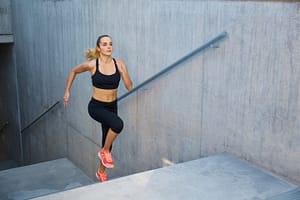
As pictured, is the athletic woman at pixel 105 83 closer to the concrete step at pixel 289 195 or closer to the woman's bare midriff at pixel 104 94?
the woman's bare midriff at pixel 104 94

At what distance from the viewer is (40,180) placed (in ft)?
18.0

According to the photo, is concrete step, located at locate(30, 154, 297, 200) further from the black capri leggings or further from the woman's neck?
the woman's neck

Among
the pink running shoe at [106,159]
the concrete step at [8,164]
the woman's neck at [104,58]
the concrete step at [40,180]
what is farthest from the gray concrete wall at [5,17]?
the pink running shoe at [106,159]

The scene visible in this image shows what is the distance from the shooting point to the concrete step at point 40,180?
195 inches

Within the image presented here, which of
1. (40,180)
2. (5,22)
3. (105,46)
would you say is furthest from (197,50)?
(5,22)

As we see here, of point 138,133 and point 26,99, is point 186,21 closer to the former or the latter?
point 138,133

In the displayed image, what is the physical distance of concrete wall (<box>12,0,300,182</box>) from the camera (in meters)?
2.79

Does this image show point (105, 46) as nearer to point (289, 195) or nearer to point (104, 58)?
point (104, 58)

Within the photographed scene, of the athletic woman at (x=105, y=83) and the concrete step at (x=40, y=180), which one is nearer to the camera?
the athletic woman at (x=105, y=83)

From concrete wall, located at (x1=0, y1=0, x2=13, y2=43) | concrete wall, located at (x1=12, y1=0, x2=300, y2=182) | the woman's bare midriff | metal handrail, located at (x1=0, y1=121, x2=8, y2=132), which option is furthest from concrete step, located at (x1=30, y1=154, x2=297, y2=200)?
metal handrail, located at (x1=0, y1=121, x2=8, y2=132)

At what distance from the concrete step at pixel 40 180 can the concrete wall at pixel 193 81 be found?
0.51 metres

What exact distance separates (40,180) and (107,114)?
2.25 meters

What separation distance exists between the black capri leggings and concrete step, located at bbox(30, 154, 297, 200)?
92 centimetres

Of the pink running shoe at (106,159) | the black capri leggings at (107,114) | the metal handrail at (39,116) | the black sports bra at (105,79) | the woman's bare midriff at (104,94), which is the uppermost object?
the black sports bra at (105,79)
